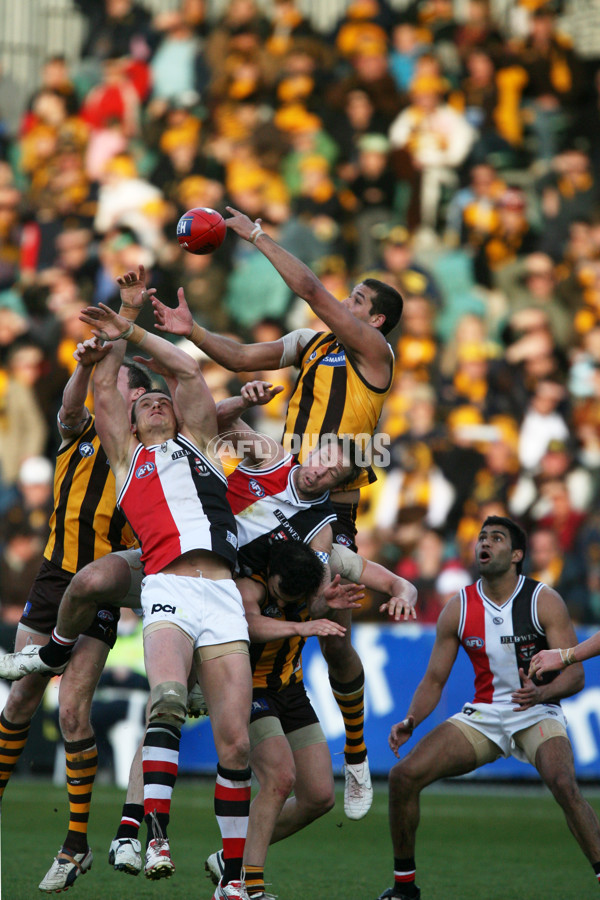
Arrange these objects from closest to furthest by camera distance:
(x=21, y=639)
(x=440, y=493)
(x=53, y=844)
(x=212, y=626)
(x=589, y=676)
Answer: (x=212, y=626), (x=21, y=639), (x=53, y=844), (x=589, y=676), (x=440, y=493)

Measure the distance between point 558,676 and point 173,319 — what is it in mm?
3155

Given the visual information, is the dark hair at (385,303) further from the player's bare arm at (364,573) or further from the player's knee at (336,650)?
the player's knee at (336,650)

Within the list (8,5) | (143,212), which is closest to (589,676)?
(143,212)

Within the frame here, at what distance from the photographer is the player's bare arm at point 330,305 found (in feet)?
25.0

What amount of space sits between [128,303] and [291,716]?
101 inches

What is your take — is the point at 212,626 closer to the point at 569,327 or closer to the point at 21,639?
the point at 21,639

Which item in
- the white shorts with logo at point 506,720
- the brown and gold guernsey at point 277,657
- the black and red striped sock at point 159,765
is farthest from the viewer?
the white shorts with logo at point 506,720

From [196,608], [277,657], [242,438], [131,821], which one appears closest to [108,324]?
[242,438]

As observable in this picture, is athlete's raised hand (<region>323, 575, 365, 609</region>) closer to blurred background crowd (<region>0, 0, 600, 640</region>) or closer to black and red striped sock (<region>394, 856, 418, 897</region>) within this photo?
black and red striped sock (<region>394, 856, 418, 897</region>)

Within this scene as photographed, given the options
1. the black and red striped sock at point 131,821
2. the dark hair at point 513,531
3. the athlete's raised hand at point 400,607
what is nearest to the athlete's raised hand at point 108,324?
the athlete's raised hand at point 400,607

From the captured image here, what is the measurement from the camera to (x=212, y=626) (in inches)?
271

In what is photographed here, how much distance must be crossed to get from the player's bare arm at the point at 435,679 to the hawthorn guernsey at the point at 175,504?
1713mm

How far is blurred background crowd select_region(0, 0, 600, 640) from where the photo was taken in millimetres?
13273

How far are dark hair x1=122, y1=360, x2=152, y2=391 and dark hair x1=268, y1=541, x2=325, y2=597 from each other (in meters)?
1.43
